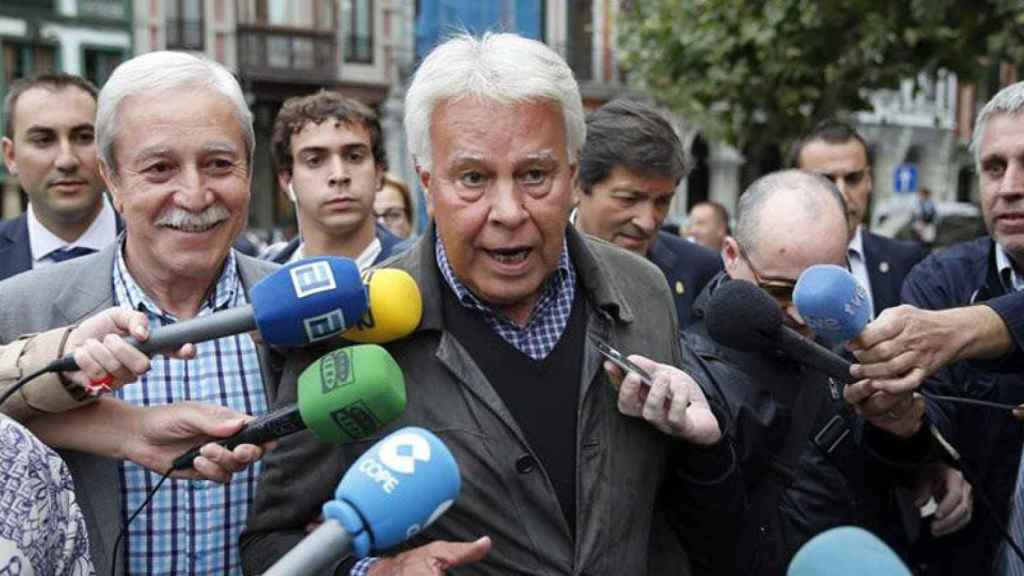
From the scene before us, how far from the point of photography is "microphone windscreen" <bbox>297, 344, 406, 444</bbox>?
73.7 inches

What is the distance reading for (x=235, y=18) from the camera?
27.2 m

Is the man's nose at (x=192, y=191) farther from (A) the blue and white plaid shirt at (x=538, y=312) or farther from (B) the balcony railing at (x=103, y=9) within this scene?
(B) the balcony railing at (x=103, y=9)

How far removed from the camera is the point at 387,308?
2152 mm

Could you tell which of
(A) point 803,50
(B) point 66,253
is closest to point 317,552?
(B) point 66,253

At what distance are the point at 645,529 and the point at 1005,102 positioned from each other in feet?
4.97

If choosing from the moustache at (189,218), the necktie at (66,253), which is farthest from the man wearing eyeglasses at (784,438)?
the necktie at (66,253)

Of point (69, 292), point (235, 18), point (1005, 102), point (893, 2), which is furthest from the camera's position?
point (235, 18)

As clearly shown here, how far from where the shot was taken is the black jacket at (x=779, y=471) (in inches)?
93.1

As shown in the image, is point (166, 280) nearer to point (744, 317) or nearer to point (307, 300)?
point (307, 300)

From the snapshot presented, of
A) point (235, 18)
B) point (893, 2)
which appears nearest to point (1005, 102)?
point (893, 2)

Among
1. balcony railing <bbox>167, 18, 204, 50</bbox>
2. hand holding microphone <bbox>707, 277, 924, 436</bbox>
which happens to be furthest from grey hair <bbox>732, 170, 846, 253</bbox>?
balcony railing <bbox>167, 18, 204, 50</bbox>

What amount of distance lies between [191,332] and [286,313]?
16 centimetres

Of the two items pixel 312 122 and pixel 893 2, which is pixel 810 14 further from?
pixel 312 122

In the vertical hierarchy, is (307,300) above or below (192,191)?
below
